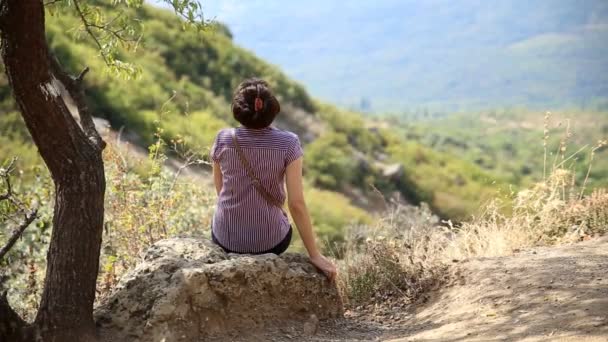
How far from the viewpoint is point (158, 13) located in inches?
1266

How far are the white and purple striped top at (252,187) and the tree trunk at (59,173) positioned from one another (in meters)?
0.80

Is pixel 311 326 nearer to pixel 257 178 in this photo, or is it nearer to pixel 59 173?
pixel 257 178

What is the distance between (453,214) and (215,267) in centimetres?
2360

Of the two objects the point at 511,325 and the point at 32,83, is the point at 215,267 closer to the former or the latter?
the point at 32,83

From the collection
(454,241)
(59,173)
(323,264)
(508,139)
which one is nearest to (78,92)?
(59,173)

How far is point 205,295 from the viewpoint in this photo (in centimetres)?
431

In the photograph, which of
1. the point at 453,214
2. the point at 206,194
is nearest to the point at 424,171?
the point at 453,214

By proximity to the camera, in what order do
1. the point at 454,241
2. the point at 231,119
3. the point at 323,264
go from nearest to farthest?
the point at 323,264 < the point at 454,241 < the point at 231,119

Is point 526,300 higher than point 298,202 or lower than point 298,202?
lower

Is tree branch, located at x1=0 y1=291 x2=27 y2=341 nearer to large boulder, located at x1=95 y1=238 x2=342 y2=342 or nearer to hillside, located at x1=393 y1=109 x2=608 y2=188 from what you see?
large boulder, located at x1=95 y1=238 x2=342 y2=342

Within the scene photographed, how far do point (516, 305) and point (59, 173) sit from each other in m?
2.91

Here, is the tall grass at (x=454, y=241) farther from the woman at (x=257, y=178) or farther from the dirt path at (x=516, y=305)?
the woman at (x=257, y=178)

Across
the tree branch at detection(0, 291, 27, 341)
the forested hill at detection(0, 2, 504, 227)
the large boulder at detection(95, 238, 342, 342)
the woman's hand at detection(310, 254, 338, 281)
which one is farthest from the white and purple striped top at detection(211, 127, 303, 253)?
the forested hill at detection(0, 2, 504, 227)

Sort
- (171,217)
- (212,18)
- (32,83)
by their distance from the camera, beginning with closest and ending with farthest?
(32,83) < (212,18) < (171,217)
